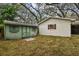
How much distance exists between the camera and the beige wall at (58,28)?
232cm

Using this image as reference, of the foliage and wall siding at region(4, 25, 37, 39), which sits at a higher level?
the foliage

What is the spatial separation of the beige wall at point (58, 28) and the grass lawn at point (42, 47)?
0.06 metres

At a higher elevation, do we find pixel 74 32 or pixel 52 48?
pixel 74 32

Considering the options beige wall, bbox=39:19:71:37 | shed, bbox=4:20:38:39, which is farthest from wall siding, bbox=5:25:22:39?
beige wall, bbox=39:19:71:37

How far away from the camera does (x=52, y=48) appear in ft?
7.57

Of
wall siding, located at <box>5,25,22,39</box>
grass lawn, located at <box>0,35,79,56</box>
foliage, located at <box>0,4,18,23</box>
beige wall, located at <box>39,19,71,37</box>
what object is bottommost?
grass lawn, located at <box>0,35,79,56</box>

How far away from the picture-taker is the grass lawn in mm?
2299

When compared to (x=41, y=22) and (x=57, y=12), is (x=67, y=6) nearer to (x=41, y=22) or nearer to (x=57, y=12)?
(x=57, y=12)

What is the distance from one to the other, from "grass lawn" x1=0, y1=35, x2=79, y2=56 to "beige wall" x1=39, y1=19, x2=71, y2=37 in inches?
2.3

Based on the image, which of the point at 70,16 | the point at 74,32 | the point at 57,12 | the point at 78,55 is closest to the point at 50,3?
the point at 57,12

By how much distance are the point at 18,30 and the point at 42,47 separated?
34cm

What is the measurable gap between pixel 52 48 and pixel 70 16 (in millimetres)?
423

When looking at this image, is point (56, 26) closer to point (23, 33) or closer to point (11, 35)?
point (23, 33)

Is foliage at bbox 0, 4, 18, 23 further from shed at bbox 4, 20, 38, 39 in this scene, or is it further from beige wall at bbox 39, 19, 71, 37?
beige wall at bbox 39, 19, 71, 37
